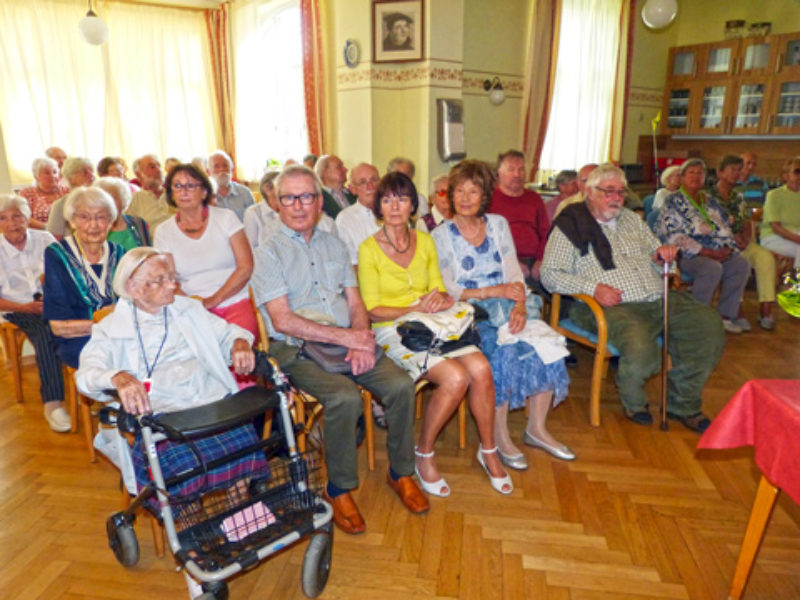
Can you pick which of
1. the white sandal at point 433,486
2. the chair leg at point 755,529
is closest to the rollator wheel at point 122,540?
the white sandal at point 433,486

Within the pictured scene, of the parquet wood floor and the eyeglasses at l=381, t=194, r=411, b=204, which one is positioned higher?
the eyeglasses at l=381, t=194, r=411, b=204

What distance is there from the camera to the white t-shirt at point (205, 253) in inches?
104

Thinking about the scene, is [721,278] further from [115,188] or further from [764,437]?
[115,188]

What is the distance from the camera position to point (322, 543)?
1702 millimetres

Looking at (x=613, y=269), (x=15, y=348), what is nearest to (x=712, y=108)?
(x=613, y=269)

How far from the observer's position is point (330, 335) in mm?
2139

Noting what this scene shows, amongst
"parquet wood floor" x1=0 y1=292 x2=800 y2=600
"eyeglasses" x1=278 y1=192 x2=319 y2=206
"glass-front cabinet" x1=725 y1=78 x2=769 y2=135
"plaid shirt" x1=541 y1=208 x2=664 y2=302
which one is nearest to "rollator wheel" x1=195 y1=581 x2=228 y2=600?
"parquet wood floor" x1=0 y1=292 x2=800 y2=600

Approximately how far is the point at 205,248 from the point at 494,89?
445cm

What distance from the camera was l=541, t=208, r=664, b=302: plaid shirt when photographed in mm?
2844

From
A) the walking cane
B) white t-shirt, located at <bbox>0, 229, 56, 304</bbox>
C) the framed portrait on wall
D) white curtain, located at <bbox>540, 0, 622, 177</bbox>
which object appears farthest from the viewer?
white curtain, located at <bbox>540, 0, 622, 177</bbox>

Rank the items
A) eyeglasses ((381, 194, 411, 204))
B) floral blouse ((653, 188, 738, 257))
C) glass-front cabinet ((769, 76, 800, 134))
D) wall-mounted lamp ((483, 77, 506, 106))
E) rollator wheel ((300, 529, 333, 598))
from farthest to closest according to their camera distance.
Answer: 1. wall-mounted lamp ((483, 77, 506, 106))
2. glass-front cabinet ((769, 76, 800, 134))
3. floral blouse ((653, 188, 738, 257))
4. eyeglasses ((381, 194, 411, 204))
5. rollator wheel ((300, 529, 333, 598))

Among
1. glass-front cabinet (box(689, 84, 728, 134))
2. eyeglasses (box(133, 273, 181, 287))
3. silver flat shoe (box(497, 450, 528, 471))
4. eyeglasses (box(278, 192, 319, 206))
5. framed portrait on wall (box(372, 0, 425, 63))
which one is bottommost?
silver flat shoe (box(497, 450, 528, 471))

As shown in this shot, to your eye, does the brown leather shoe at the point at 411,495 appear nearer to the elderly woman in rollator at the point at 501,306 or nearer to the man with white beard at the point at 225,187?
the elderly woman in rollator at the point at 501,306

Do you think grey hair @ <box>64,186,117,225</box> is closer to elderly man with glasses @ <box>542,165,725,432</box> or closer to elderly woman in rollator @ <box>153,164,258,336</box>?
elderly woman in rollator @ <box>153,164,258,336</box>
